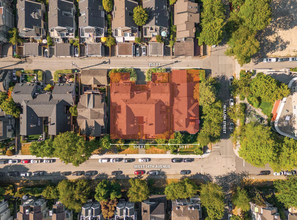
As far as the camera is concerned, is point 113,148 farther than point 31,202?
Yes

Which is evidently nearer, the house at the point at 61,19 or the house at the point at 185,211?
the house at the point at 185,211

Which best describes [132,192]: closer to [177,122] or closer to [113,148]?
[113,148]

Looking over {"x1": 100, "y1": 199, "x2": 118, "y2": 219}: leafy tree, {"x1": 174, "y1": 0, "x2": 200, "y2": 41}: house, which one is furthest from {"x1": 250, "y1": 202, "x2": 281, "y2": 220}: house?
{"x1": 174, "y1": 0, "x2": 200, "y2": 41}: house

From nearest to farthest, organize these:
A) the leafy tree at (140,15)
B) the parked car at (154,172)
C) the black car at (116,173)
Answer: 1. the leafy tree at (140,15)
2. the parked car at (154,172)
3. the black car at (116,173)

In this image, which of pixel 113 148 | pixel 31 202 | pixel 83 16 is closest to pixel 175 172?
pixel 113 148

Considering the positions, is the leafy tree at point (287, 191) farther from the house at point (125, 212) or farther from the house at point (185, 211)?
the house at point (125, 212)

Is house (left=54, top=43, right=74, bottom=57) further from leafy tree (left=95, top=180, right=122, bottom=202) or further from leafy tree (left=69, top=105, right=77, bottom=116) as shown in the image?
leafy tree (left=95, top=180, right=122, bottom=202)

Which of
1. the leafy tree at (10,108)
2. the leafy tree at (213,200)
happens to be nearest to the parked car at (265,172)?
the leafy tree at (213,200)

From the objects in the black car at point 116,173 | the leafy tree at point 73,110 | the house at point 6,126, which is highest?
the leafy tree at point 73,110
